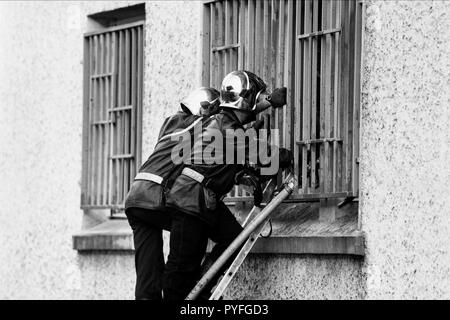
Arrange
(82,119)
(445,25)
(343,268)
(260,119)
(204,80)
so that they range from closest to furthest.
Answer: (445,25)
(343,268)
(260,119)
(204,80)
(82,119)

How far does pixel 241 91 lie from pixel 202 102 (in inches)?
20.3

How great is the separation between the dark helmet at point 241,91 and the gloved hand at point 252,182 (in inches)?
18.6

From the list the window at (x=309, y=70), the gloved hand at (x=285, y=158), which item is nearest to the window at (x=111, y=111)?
the window at (x=309, y=70)

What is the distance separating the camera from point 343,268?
387 inches

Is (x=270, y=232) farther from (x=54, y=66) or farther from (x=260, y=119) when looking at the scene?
(x=54, y=66)

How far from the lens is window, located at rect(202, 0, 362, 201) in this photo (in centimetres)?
998

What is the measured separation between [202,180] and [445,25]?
208 centimetres

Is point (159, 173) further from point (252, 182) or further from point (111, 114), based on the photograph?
point (111, 114)

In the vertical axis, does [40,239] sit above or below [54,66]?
below

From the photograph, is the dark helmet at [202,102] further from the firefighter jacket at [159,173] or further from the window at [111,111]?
the window at [111,111]

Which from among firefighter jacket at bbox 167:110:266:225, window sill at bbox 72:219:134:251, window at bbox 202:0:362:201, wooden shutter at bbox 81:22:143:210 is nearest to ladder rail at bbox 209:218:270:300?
firefighter jacket at bbox 167:110:266:225

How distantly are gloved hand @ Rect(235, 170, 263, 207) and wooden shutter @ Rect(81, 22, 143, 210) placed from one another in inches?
98.1
